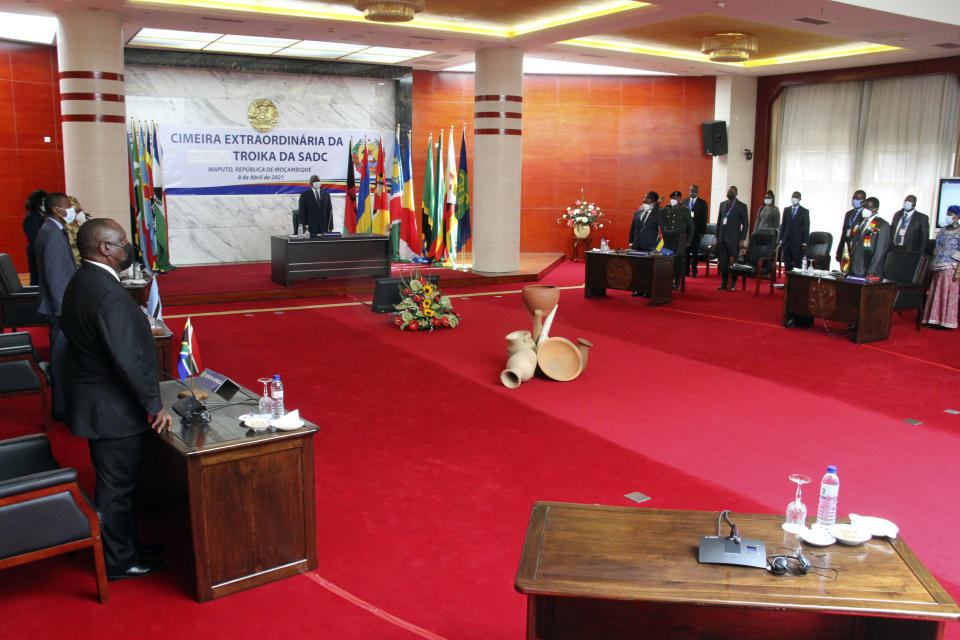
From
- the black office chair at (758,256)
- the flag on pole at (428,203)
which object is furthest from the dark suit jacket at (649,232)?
the flag on pole at (428,203)

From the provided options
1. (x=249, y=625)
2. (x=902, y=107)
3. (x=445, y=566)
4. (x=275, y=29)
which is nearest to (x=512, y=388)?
(x=445, y=566)

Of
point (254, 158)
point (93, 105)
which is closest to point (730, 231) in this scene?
point (254, 158)

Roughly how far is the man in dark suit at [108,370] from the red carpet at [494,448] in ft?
1.73

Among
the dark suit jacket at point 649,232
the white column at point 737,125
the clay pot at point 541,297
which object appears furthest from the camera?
the white column at point 737,125

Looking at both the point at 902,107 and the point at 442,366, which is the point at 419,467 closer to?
the point at 442,366

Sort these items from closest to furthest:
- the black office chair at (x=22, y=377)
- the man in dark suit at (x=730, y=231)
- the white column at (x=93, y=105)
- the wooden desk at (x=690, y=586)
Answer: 1. the wooden desk at (x=690, y=586)
2. the black office chair at (x=22, y=377)
3. the white column at (x=93, y=105)
4. the man in dark suit at (x=730, y=231)

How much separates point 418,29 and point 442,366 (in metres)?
5.94

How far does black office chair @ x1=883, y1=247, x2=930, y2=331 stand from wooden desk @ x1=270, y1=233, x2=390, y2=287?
24.1 feet

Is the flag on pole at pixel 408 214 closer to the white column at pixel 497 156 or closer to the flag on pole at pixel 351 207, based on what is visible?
the flag on pole at pixel 351 207

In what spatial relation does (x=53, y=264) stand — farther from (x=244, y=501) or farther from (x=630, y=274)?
(x=630, y=274)

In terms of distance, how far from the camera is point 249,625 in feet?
10.5

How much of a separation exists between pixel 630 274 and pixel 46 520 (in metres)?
9.09

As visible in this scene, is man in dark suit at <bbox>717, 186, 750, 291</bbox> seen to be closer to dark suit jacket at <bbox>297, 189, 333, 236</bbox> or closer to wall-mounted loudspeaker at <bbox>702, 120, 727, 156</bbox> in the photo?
wall-mounted loudspeaker at <bbox>702, 120, 727, 156</bbox>

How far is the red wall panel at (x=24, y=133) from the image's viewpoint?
12133 millimetres
